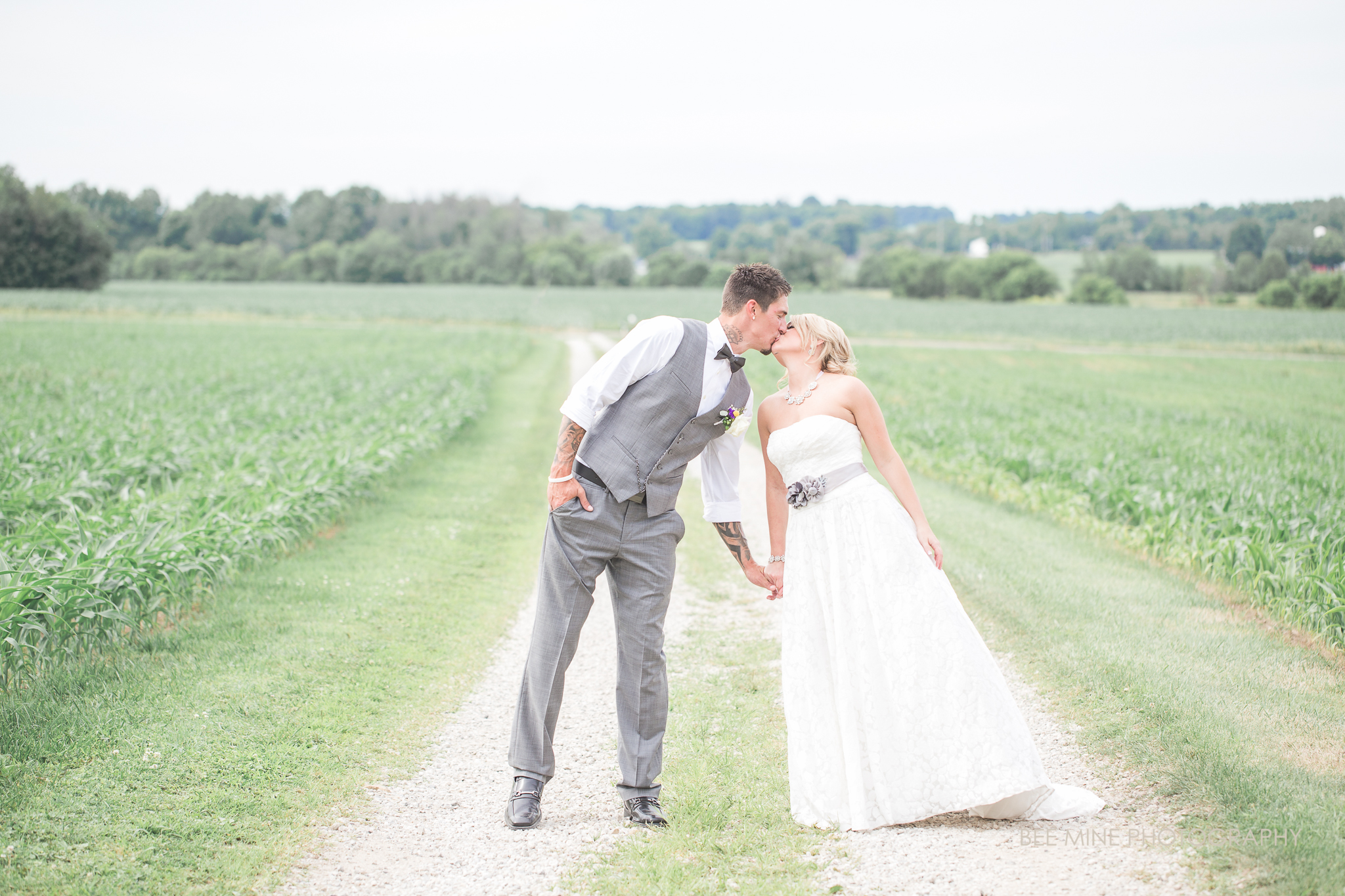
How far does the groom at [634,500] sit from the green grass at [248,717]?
3.33ft

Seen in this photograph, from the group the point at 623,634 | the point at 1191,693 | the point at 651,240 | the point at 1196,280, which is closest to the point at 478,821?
the point at 623,634

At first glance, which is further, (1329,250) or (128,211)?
(128,211)

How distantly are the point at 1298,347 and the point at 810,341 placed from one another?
136 ft

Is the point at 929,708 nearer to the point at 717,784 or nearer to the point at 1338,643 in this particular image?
the point at 717,784

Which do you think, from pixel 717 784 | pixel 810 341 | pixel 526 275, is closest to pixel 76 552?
pixel 717 784

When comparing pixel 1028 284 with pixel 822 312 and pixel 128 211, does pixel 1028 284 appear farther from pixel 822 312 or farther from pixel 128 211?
pixel 128 211

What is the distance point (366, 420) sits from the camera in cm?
1349

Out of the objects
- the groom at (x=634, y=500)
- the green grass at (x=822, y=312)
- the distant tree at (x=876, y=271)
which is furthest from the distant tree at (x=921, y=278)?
the groom at (x=634, y=500)

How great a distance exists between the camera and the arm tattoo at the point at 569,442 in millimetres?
3377

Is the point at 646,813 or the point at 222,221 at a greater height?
the point at 222,221

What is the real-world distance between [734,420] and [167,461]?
821cm

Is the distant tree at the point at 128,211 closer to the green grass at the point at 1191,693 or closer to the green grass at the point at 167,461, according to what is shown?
the green grass at the point at 167,461

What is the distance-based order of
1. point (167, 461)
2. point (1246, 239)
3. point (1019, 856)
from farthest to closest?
point (1246, 239)
point (167, 461)
point (1019, 856)

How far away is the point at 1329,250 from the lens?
19.6m
